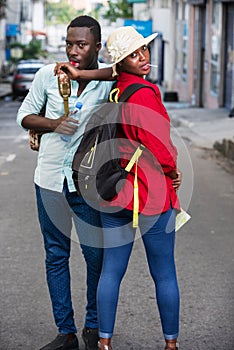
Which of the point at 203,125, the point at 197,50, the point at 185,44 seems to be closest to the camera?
the point at 203,125

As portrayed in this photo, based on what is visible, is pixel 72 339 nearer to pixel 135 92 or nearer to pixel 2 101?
pixel 135 92

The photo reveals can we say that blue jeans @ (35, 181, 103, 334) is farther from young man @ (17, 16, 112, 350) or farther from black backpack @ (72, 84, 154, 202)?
black backpack @ (72, 84, 154, 202)

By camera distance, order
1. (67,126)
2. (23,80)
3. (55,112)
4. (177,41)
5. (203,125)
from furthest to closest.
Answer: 1. (177,41)
2. (23,80)
3. (203,125)
4. (55,112)
5. (67,126)

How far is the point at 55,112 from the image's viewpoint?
418 cm

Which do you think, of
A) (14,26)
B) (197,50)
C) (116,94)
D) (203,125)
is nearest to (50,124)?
(116,94)

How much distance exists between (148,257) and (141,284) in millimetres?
1975

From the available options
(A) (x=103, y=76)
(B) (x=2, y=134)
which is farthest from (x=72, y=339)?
(B) (x=2, y=134)

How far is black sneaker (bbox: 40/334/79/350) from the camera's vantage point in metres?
4.45

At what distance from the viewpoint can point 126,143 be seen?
12.9 ft

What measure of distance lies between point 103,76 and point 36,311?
6.54 ft

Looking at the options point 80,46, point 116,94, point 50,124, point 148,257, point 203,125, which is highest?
point 80,46

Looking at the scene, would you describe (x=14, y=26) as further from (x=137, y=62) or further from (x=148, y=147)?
(x=148, y=147)

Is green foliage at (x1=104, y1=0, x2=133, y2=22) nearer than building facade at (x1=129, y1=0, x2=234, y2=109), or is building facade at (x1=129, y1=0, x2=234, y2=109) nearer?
building facade at (x1=129, y1=0, x2=234, y2=109)

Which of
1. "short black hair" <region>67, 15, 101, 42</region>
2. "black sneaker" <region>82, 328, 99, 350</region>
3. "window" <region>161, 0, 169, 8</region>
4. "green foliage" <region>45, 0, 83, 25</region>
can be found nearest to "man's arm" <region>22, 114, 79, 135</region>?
"short black hair" <region>67, 15, 101, 42</region>
